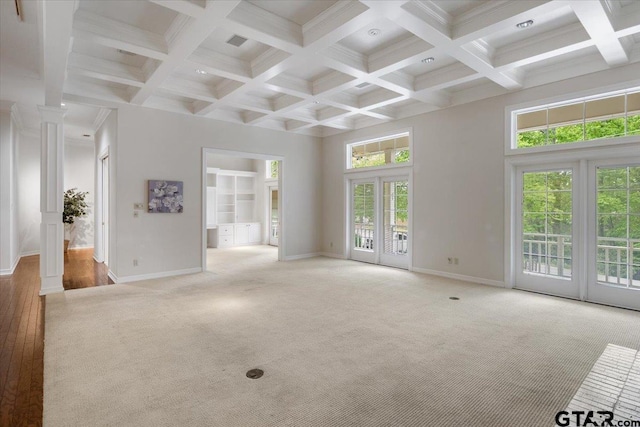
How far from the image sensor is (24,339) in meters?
3.38

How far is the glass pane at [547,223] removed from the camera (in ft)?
15.9

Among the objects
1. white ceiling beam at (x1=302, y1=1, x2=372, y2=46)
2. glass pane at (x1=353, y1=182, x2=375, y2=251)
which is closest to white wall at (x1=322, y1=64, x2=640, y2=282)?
glass pane at (x1=353, y1=182, x2=375, y2=251)

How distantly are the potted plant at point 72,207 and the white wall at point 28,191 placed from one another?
2.06 ft

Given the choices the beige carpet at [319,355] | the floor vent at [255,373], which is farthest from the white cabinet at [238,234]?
the floor vent at [255,373]

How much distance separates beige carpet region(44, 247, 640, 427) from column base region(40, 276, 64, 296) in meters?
0.22

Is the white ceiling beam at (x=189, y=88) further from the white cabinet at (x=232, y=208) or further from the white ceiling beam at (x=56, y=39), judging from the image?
the white cabinet at (x=232, y=208)

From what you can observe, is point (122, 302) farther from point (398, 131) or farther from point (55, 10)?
point (398, 131)

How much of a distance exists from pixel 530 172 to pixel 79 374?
5.85 metres

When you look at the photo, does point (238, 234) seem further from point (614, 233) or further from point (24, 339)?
point (614, 233)

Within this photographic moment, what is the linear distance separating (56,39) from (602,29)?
17.2 feet

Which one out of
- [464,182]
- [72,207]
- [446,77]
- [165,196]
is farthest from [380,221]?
[72,207]

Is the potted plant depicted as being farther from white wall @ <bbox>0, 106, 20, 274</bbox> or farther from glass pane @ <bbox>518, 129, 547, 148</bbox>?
glass pane @ <bbox>518, 129, 547, 148</bbox>

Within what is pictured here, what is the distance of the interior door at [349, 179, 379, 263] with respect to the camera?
24.9ft

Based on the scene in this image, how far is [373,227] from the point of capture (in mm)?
7609
